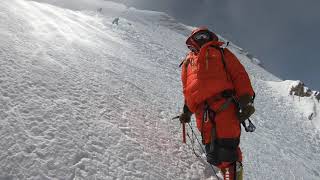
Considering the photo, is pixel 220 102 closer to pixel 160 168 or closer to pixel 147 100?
pixel 160 168

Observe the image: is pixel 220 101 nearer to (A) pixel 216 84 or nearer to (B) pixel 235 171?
(A) pixel 216 84

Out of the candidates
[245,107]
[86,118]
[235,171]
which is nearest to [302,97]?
[245,107]

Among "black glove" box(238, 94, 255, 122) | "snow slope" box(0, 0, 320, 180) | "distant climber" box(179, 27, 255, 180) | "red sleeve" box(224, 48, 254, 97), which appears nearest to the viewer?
"snow slope" box(0, 0, 320, 180)

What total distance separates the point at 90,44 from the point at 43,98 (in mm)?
5633

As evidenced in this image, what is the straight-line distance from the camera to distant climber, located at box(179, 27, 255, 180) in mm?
5902

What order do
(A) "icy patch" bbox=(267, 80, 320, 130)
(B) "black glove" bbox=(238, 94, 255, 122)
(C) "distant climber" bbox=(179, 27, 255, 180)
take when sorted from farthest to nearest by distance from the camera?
(A) "icy patch" bbox=(267, 80, 320, 130) < (B) "black glove" bbox=(238, 94, 255, 122) < (C) "distant climber" bbox=(179, 27, 255, 180)

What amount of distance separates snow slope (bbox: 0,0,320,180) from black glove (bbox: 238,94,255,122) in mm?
1316

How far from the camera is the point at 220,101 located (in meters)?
6.07

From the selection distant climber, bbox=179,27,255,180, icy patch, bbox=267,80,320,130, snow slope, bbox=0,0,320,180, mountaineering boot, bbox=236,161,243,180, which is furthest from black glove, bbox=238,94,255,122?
icy patch, bbox=267,80,320,130

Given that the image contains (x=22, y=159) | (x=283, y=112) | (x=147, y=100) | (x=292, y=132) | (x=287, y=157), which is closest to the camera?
(x=22, y=159)

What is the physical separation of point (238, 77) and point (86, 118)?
2.54 metres

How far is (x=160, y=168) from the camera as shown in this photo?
632cm

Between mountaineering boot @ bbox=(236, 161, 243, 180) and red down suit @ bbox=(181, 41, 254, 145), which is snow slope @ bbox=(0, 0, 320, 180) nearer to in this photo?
mountaineering boot @ bbox=(236, 161, 243, 180)

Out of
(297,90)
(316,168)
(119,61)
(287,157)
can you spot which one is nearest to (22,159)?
(119,61)
